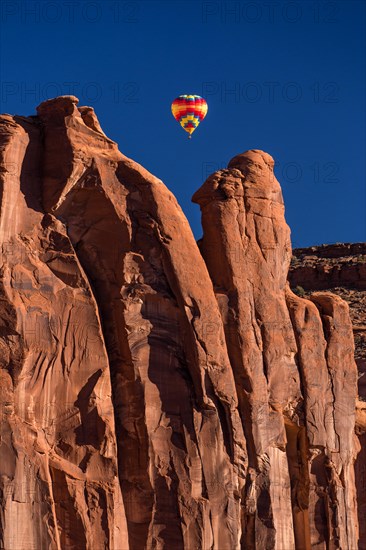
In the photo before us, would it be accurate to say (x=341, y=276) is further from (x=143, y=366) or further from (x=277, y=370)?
(x=143, y=366)

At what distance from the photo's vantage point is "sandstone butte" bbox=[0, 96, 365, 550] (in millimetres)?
33688

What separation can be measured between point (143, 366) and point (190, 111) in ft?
105

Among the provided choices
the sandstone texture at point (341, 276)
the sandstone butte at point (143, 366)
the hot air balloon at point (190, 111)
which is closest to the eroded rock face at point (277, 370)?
the sandstone butte at point (143, 366)

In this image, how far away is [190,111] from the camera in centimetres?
6650

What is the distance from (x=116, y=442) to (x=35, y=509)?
3490 mm

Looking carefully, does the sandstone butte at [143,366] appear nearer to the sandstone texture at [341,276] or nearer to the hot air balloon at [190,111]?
the sandstone texture at [341,276]

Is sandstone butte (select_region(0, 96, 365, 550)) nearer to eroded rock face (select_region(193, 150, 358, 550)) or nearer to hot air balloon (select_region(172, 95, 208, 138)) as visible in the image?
eroded rock face (select_region(193, 150, 358, 550))

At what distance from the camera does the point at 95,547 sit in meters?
33.6

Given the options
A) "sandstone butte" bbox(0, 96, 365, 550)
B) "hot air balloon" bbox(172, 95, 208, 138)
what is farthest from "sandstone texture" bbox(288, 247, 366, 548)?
"sandstone butte" bbox(0, 96, 365, 550)

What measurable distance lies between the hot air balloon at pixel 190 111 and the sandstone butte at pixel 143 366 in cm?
2618

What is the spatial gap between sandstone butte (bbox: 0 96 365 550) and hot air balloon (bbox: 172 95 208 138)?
85.9 ft

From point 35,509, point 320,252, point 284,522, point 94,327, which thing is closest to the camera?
point 35,509

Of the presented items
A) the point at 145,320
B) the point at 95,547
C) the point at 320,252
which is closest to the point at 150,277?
the point at 145,320

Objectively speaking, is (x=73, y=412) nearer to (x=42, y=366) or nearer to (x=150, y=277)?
(x=42, y=366)
